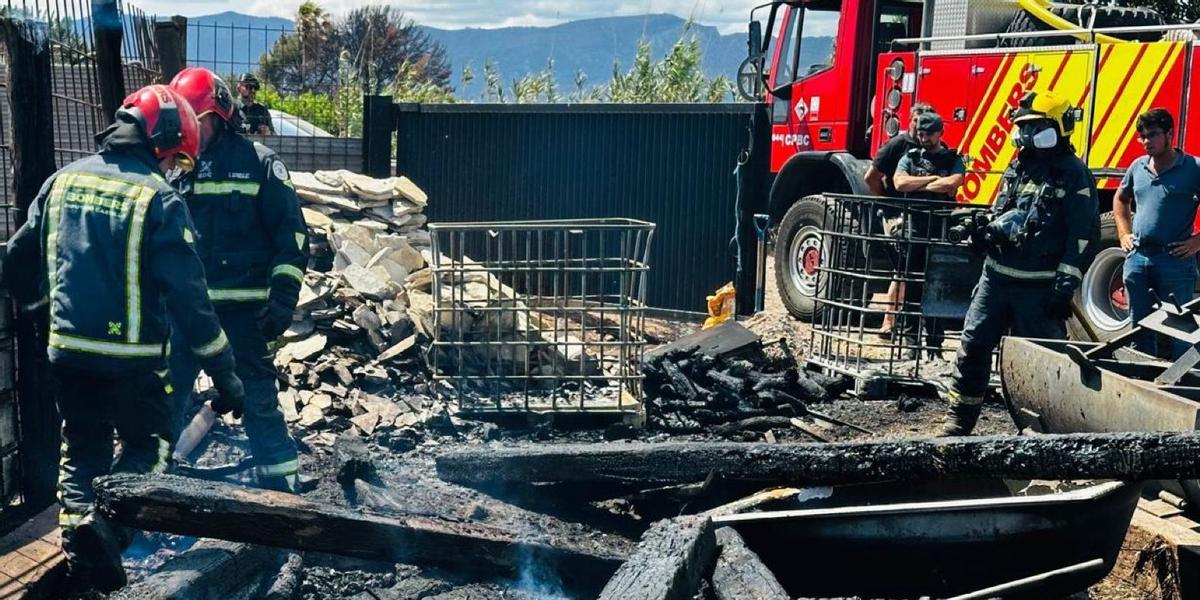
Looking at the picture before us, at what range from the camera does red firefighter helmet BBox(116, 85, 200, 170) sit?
4.07 metres

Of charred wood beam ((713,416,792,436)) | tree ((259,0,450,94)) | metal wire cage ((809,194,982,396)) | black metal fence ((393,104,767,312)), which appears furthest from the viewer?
tree ((259,0,450,94))

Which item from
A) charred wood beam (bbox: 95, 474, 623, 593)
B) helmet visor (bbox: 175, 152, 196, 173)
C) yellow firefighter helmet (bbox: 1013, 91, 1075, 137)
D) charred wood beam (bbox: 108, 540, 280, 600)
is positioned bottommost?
charred wood beam (bbox: 108, 540, 280, 600)

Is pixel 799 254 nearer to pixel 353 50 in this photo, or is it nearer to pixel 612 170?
pixel 612 170

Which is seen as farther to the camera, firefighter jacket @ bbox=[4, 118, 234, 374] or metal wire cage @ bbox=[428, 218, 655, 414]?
metal wire cage @ bbox=[428, 218, 655, 414]

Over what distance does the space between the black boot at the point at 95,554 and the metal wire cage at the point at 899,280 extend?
173 inches

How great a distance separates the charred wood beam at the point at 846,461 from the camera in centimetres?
387

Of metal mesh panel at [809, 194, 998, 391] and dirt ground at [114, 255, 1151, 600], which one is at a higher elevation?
metal mesh panel at [809, 194, 998, 391]

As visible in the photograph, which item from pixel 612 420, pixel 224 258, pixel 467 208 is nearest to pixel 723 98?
pixel 467 208

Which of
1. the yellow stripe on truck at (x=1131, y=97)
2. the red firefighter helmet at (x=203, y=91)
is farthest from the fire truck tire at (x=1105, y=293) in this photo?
the red firefighter helmet at (x=203, y=91)

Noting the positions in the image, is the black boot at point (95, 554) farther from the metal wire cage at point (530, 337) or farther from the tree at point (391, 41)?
the tree at point (391, 41)

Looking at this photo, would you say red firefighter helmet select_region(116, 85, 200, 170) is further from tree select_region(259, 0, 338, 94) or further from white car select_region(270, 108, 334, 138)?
tree select_region(259, 0, 338, 94)

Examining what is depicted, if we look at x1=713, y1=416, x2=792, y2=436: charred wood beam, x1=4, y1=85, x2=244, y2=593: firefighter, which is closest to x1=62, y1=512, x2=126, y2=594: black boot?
x1=4, y1=85, x2=244, y2=593: firefighter

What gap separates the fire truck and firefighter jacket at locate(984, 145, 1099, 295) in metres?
2.28

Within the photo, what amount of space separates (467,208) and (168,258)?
26.6 ft
